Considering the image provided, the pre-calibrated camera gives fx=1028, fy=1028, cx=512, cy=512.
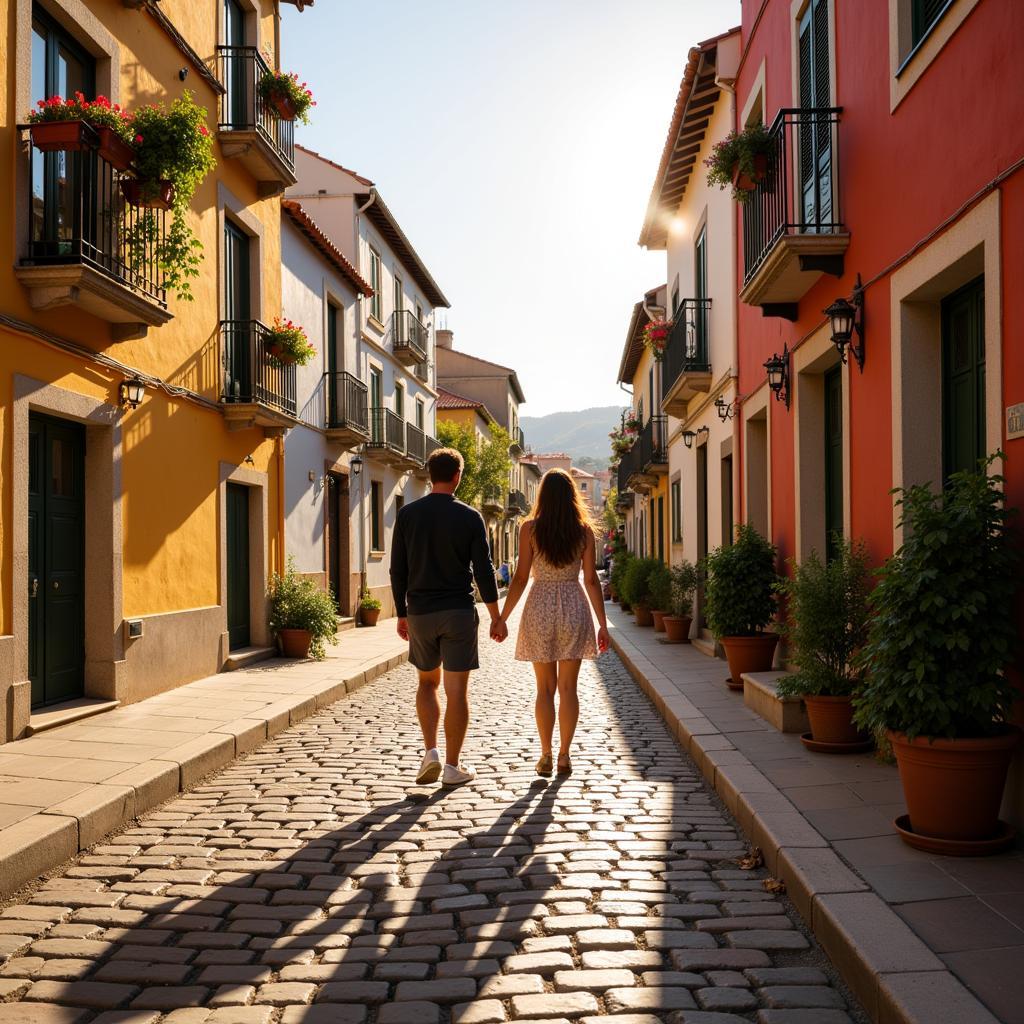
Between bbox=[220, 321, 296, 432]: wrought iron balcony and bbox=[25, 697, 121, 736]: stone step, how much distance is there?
4265 millimetres

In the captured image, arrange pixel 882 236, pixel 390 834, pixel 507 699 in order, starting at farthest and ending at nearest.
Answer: pixel 507 699 < pixel 882 236 < pixel 390 834

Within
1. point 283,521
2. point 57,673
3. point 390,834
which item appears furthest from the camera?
point 283,521

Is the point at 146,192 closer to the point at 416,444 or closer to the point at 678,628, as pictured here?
the point at 678,628

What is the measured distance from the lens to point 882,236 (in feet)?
22.8

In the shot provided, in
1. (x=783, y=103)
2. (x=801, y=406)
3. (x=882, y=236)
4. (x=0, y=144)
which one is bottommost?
(x=801, y=406)

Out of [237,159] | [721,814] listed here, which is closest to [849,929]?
[721,814]

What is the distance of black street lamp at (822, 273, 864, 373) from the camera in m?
7.42

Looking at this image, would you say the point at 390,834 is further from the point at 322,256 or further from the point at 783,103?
the point at 322,256

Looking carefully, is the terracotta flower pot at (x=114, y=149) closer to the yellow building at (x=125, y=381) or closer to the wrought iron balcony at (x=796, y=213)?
the yellow building at (x=125, y=381)

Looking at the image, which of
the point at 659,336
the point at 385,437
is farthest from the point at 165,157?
the point at 385,437

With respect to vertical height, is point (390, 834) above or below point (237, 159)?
below

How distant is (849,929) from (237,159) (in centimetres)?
1147

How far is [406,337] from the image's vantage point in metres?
25.6

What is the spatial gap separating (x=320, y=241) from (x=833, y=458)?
10443mm
